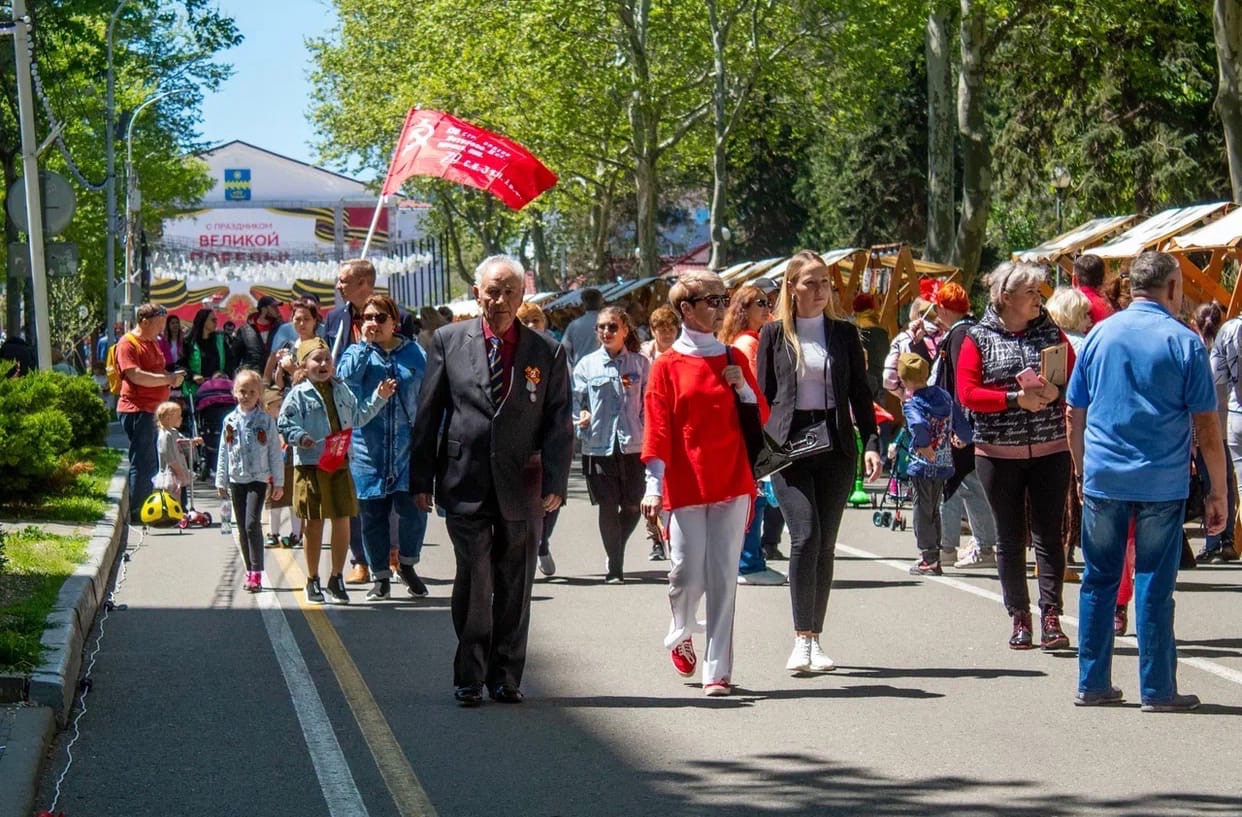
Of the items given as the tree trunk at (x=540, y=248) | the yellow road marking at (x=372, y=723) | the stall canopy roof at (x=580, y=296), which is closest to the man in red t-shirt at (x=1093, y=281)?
the yellow road marking at (x=372, y=723)

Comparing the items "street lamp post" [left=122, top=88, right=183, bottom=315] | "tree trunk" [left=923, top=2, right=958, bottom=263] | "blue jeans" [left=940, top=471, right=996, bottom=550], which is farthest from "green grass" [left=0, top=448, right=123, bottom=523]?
"street lamp post" [left=122, top=88, right=183, bottom=315]

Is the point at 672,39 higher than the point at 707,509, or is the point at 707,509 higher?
the point at 672,39

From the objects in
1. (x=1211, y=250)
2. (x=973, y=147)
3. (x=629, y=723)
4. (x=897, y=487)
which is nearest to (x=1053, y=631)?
(x=629, y=723)

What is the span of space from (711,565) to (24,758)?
2926mm

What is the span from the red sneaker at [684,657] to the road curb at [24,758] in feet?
8.36

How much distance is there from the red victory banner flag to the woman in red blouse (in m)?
11.4

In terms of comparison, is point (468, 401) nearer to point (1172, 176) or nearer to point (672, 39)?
point (672, 39)

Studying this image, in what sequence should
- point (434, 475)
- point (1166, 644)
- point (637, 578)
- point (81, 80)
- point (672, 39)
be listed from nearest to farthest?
point (1166, 644) → point (434, 475) → point (637, 578) → point (672, 39) → point (81, 80)

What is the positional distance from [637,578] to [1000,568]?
367 centimetres

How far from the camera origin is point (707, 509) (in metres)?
8.30

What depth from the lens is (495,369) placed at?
7.98m

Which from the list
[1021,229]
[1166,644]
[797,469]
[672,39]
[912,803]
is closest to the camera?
[912,803]

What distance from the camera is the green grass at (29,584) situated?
819 centimetres

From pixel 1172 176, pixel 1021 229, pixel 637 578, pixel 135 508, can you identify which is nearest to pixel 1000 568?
pixel 637 578
